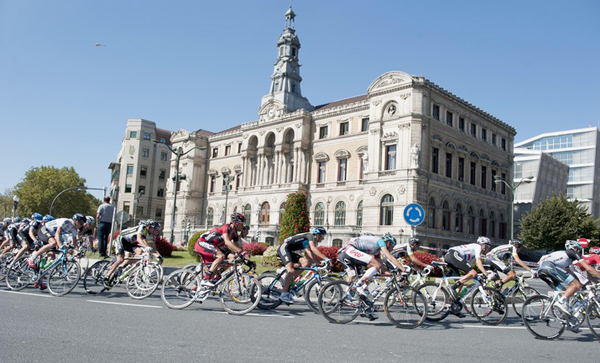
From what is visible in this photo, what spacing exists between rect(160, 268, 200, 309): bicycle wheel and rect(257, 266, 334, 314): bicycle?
141 cm

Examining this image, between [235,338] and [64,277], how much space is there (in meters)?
6.11

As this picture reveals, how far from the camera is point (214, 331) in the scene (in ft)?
24.7

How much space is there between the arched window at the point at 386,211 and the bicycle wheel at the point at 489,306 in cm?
3180

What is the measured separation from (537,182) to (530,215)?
2575 centimetres

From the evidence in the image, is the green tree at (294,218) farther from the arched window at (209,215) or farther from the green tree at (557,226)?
the arched window at (209,215)

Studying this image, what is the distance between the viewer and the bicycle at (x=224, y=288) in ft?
31.3

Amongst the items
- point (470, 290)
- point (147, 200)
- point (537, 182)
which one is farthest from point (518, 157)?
point (470, 290)

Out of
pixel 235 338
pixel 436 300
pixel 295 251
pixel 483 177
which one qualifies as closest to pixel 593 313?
pixel 436 300

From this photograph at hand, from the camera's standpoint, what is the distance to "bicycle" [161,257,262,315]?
376 inches

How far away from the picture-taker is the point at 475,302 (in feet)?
32.7

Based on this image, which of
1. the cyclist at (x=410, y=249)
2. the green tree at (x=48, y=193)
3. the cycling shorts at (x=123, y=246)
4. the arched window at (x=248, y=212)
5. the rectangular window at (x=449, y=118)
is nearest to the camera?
the cyclist at (x=410, y=249)

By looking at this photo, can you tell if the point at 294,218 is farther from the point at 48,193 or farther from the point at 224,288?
the point at 48,193

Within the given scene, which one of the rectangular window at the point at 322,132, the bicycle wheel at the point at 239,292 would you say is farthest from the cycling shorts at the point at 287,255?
the rectangular window at the point at 322,132

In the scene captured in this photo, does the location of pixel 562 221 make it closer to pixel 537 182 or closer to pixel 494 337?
pixel 537 182
